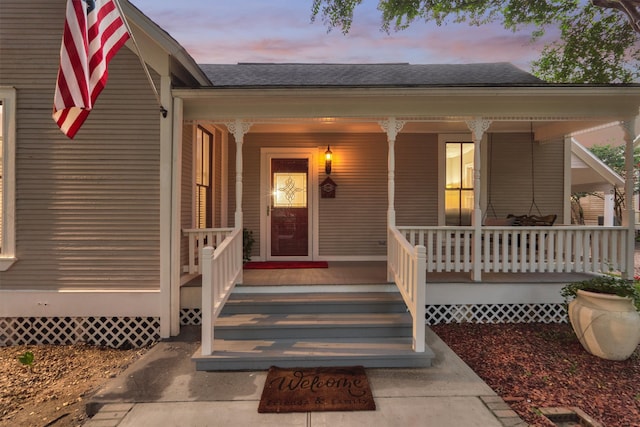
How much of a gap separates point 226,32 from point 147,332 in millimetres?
13397

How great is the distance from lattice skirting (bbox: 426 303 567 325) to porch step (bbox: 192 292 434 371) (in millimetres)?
866

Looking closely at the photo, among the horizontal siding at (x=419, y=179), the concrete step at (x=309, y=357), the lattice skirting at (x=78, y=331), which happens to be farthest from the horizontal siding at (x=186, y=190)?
the horizontal siding at (x=419, y=179)

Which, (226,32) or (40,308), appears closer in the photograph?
(40,308)

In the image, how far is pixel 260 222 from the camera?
627 cm

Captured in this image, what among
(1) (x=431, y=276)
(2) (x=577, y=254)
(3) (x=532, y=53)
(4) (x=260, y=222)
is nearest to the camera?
(2) (x=577, y=254)

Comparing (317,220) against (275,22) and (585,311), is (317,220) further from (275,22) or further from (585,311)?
(275,22)

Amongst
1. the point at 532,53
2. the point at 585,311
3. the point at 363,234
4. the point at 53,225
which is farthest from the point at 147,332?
the point at 532,53

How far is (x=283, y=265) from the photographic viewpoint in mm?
5730

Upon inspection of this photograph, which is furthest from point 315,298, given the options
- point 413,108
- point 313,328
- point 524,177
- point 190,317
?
point 524,177

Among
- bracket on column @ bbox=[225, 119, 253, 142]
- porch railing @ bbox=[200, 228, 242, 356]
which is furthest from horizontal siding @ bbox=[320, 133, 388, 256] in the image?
porch railing @ bbox=[200, 228, 242, 356]

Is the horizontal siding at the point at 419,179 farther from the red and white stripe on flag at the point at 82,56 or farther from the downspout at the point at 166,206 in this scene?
the red and white stripe on flag at the point at 82,56

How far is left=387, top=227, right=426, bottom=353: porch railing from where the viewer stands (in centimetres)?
326

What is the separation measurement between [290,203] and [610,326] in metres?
4.80

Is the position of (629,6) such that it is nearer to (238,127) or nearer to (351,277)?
(351,277)
